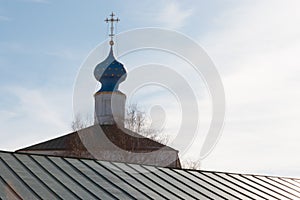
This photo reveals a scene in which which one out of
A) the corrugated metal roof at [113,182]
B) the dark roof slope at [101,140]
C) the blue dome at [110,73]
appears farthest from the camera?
the blue dome at [110,73]

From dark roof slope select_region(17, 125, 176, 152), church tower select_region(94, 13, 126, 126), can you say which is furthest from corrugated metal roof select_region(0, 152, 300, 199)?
church tower select_region(94, 13, 126, 126)

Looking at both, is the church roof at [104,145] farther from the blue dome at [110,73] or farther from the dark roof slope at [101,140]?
the blue dome at [110,73]

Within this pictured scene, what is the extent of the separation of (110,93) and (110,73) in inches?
59.6

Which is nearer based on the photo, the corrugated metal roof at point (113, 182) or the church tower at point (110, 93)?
the corrugated metal roof at point (113, 182)

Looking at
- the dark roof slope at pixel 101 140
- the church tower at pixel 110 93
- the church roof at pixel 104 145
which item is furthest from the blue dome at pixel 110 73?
the church roof at pixel 104 145

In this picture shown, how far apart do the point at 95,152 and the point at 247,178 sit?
17910 millimetres

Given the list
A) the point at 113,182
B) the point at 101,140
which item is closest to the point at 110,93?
the point at 101,140

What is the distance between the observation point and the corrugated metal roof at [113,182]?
990 cm

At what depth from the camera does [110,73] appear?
113ft

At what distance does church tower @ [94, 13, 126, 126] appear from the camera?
113ft

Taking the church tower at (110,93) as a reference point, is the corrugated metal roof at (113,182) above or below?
below

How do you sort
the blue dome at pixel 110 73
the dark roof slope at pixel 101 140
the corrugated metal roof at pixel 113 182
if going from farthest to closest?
the blue dome at pixel 110 73 < the dark roof slope at pixel 101 140 < the corrugated metal roof at pixel 113 182

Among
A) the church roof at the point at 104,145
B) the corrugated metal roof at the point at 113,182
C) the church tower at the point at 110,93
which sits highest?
the church tower at the point at 110,93

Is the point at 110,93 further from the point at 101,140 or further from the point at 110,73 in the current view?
the point at 101,140
